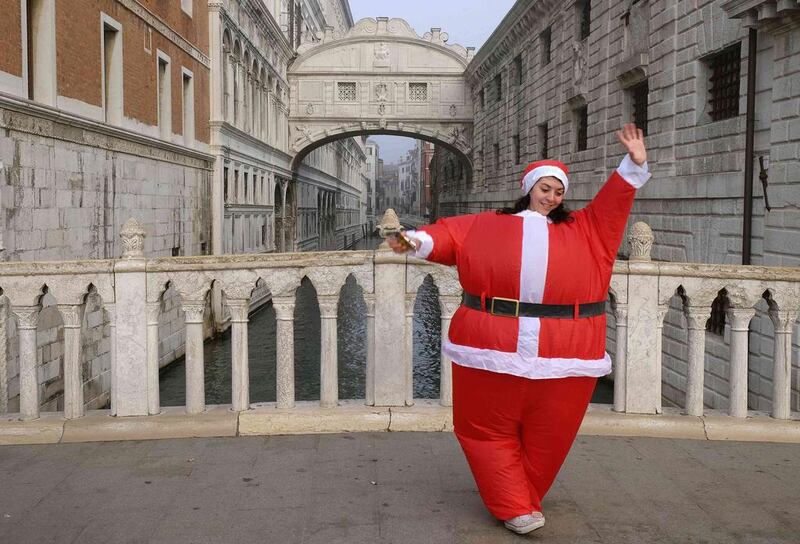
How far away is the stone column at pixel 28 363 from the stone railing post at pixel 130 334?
51 centimetres

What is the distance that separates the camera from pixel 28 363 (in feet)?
17.4

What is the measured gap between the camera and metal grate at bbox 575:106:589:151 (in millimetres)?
19234

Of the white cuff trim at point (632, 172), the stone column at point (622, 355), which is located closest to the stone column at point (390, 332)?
the stone column at point (622, 355)

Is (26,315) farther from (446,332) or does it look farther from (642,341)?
(642,341)

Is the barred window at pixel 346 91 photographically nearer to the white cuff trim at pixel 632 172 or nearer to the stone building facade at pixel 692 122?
the stone building facade at pixel 692 122

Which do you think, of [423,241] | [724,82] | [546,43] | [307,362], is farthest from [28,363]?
[546,43]

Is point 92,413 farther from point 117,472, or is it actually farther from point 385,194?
point 385,194

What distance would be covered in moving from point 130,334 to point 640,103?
12448mm

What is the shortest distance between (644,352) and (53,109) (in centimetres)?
837

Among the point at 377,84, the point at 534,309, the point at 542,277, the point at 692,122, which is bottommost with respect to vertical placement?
the point at 534,309

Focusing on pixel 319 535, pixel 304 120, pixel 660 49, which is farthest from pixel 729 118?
pixel 304 120

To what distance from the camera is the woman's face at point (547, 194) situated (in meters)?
3.77

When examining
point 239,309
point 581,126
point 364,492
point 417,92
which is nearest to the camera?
point 364,492

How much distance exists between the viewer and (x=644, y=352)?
214 inches
